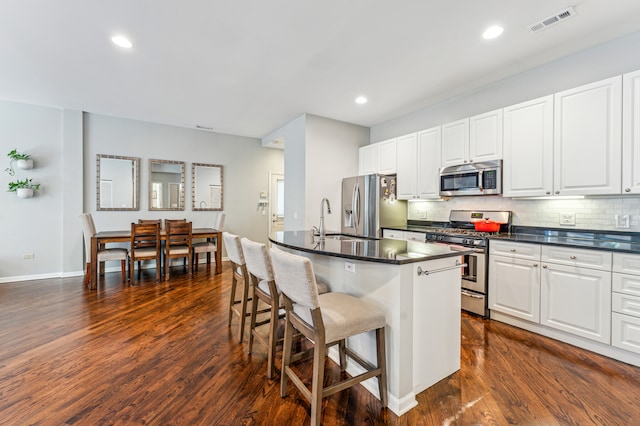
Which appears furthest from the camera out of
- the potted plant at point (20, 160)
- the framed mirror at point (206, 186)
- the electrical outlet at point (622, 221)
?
the framed mirror at point (206, 186)

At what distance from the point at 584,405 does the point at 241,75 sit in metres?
4.20

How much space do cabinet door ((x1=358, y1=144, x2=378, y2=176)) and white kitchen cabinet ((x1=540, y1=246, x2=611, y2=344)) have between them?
2798 mm

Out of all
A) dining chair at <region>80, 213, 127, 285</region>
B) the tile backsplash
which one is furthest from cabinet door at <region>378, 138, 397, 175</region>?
dining chair at <region>80, 213, 127, 285</region>

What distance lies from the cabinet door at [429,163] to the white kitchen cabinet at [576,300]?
159 centimetres

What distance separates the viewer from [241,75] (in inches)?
133

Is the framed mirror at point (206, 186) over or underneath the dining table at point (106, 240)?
over

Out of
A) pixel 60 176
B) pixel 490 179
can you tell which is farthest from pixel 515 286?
pixel 60 176

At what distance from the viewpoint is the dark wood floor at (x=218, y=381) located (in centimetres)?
165

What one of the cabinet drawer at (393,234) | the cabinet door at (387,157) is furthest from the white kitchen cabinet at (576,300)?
the cabinet door at (387,157)

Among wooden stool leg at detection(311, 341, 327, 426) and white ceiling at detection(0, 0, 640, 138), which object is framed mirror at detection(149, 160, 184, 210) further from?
wooden stool leg at detection(311, 341, 327, 426)

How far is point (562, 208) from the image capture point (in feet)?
9.89

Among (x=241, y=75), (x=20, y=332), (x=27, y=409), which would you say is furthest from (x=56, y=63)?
(x=27, y=409)

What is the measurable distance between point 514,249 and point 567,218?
28.8 inches

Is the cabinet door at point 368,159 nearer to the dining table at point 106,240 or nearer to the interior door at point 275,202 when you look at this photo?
the interior door at point 275,202
